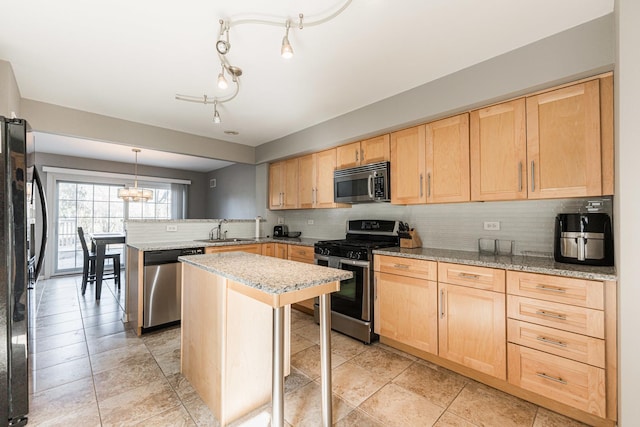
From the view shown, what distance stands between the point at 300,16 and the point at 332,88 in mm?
991

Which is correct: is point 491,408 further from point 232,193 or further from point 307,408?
point 232,193

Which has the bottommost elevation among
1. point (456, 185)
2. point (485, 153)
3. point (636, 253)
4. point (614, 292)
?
point (614, 292)

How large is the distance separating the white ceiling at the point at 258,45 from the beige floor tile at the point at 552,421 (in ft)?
7.99

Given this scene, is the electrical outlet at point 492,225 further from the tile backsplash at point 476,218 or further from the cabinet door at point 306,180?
the cabinet door at point 306,180

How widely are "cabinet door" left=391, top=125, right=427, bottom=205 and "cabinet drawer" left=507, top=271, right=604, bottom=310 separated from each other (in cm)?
105

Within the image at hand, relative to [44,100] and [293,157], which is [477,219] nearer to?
[293,157]

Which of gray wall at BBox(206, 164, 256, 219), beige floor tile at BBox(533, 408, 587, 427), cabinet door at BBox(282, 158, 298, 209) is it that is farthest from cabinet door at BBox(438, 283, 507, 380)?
gray wall at BBox(206, 164, 256, 219)

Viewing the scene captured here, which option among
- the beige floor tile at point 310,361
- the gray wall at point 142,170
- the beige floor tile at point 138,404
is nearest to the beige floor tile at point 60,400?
the beige floor tile at point 138,404

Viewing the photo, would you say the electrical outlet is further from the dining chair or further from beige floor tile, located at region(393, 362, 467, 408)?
the dining chair

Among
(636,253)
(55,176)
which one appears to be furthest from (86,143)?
(636,253)

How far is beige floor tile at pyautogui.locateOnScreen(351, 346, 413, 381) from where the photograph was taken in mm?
2290

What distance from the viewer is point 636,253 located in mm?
1362

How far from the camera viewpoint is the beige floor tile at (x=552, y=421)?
1709mm

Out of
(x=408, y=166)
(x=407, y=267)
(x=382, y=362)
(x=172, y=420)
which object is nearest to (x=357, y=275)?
(x=407, y=267)
